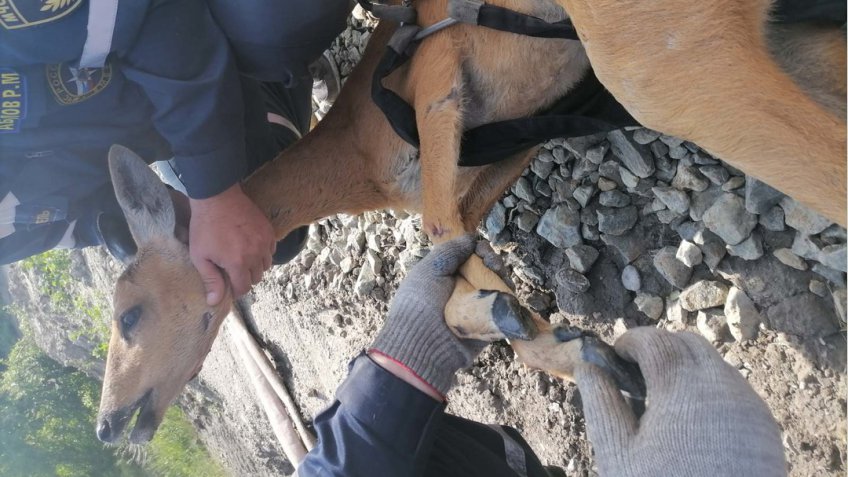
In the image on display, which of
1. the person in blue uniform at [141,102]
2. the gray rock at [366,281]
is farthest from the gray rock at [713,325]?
the gray rock at [366,281]

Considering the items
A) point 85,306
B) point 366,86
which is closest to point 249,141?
point 366,86

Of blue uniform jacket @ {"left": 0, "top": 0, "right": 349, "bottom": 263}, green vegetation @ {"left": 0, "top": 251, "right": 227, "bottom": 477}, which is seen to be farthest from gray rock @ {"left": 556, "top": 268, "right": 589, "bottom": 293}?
green vegetation @ {"left": 0, "top": 251, "right": 227, "bottom": 477}

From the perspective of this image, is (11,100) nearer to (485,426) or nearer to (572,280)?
(485,426)

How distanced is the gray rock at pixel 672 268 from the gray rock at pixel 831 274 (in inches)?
15.0

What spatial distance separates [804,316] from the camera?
186cm

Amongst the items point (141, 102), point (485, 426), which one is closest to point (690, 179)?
point (485, 426)

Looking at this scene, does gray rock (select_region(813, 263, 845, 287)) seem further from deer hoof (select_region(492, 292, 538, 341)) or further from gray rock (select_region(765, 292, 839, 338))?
deer hoof (select_region(492, 292, 538, 341))

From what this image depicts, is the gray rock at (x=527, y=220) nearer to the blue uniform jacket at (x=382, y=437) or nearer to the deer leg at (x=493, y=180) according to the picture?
the deer leg at (x=493, y=180)

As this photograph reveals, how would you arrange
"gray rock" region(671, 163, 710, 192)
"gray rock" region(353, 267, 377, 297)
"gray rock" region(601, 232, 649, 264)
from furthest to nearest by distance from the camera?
"gray rock" region(353, 267, 377, 297) < "gray rock" region(601, 232, 649, 264) < "gray rock" region(671, 163, 710, 192)

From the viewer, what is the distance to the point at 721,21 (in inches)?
49.6

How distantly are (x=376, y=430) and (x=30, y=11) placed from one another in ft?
4.33

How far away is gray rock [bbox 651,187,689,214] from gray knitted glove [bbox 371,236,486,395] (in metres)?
0.80

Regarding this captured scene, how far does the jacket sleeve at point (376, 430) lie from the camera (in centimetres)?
150

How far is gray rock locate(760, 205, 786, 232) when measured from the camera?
1.86 meters
